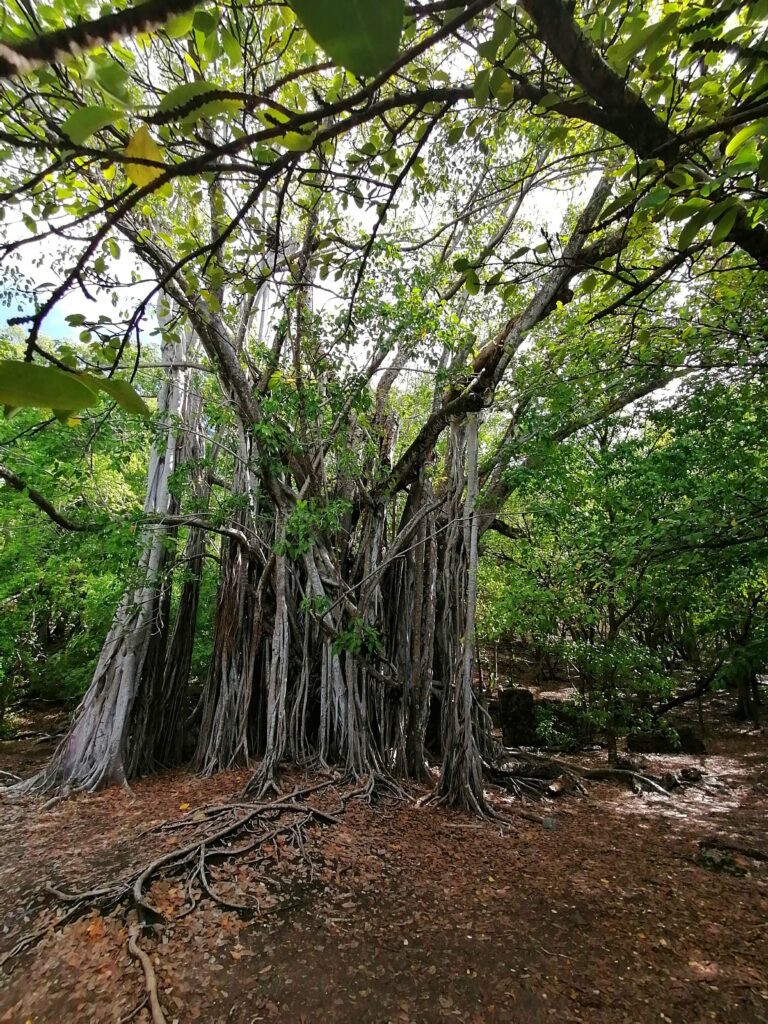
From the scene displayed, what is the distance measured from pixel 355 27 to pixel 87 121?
9.6 inches

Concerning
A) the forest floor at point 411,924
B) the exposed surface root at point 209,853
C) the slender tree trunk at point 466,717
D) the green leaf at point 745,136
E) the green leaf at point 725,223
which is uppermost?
the green leaf at point 745,136

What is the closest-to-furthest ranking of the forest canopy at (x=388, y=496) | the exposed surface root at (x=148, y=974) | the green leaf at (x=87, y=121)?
the green leaf at (x=87, y=121), the exposed surface root at (x=148, y=974), the forest canopy at (x=388, y=496)

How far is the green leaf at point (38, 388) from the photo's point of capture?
26cm

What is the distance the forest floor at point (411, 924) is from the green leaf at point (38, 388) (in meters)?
2.53

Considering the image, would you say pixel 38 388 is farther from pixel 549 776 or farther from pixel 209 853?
pixel 549 776

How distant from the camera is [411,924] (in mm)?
2498

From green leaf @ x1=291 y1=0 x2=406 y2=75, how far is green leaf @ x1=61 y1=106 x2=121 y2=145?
21cm

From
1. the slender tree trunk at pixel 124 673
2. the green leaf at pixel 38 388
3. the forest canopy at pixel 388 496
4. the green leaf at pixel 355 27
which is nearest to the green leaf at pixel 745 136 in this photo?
the green leaf at pixel 355 27

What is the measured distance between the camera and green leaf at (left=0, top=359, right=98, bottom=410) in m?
0.26

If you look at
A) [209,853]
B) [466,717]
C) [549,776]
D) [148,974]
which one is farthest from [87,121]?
[549,776]

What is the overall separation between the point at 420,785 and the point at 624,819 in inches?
61.7

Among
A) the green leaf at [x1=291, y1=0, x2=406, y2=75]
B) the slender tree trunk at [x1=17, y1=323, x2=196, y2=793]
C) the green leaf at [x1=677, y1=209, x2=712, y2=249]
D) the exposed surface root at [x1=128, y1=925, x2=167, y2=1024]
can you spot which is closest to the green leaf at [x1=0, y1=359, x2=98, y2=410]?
the green leaf at [x1=291, y1=0, x2=406, y2=75]

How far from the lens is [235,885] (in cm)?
271

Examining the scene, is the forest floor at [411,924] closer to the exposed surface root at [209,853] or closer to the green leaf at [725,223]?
the exposed surface root at [209,853]
